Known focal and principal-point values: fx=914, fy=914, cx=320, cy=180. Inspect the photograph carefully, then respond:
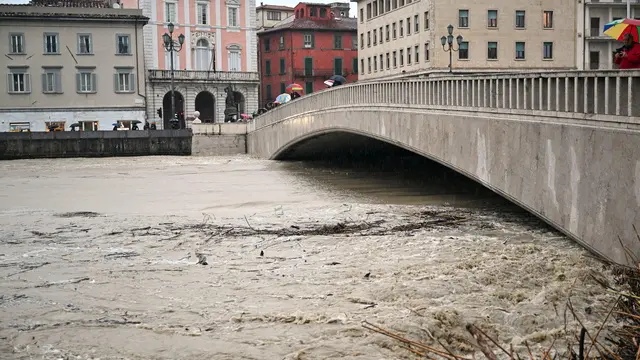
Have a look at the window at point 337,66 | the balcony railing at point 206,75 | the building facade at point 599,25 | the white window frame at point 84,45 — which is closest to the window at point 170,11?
the balcony railing at point 206,75

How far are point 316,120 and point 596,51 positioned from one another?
31237 mm

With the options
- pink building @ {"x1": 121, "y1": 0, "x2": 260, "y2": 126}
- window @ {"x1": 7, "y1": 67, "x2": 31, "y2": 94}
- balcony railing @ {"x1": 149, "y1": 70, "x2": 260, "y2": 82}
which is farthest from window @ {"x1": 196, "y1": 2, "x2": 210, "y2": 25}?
window @ {"x1": 7, "y1": 67, "x2": 31, "y2": 94}

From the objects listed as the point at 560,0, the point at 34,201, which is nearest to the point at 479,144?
the point at 34,201

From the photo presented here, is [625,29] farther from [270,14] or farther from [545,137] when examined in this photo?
[270,14]

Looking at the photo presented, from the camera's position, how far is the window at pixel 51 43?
5122 cm

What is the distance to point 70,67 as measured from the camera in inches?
2035

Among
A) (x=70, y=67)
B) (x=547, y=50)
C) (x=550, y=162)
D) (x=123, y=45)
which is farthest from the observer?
(x=123, y=45)

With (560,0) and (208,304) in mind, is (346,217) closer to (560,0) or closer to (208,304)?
(208,304)

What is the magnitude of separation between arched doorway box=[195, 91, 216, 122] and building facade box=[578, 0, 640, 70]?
81.6 ft

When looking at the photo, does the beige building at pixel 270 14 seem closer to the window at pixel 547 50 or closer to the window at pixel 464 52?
the window at pixel 464 52

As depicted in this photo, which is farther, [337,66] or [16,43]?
[337,66]

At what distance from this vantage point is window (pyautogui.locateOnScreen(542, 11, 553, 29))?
5062 centimetres

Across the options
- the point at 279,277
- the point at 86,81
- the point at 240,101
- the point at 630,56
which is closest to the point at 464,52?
the point at 240,101

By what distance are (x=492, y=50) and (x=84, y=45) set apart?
2296 centimetres
